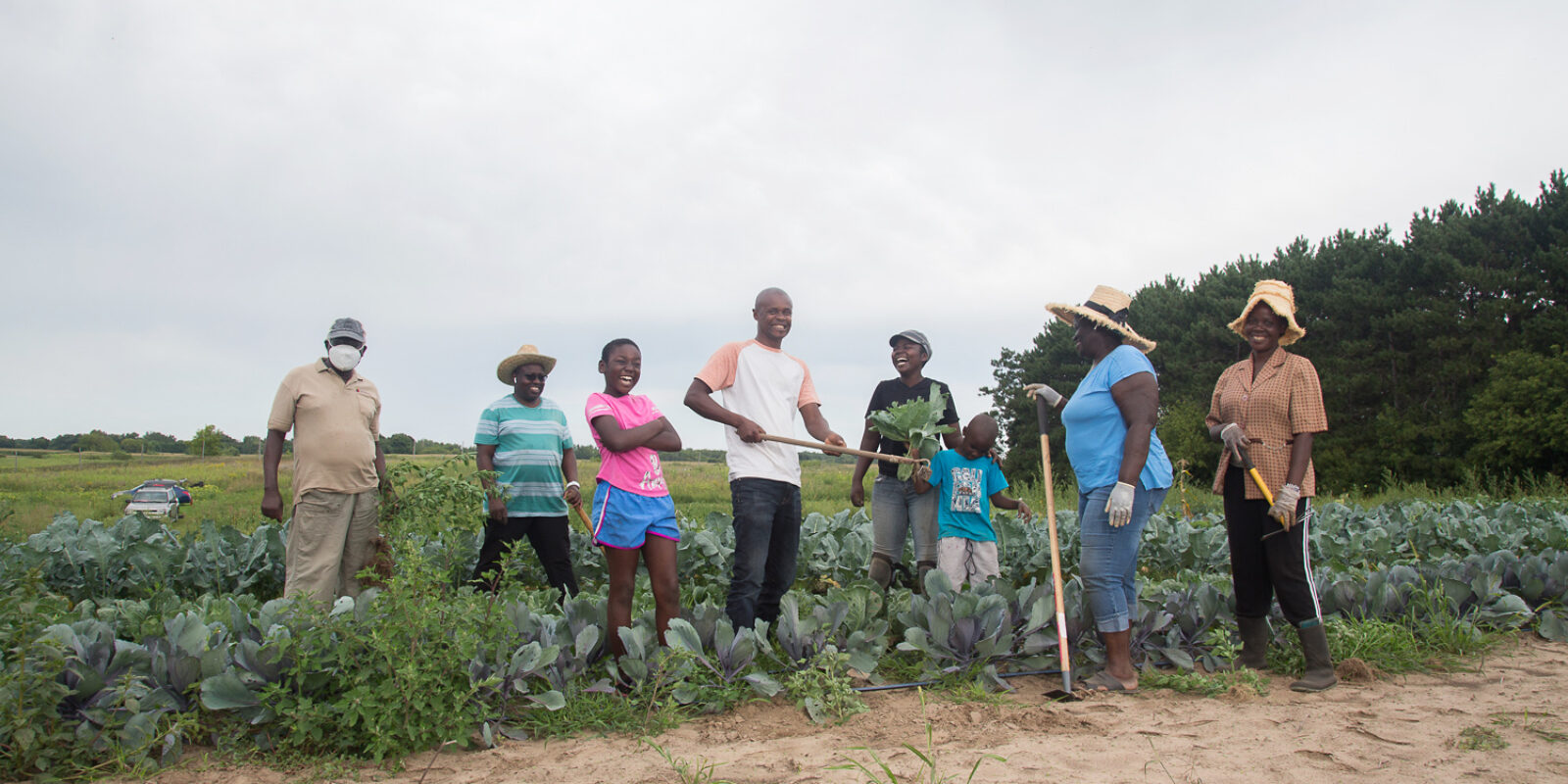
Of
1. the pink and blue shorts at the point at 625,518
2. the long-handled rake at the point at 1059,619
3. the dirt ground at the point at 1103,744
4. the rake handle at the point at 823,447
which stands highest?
the rake handle at the point at 823,447

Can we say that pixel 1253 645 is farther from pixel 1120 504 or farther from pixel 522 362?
pixel 522 362

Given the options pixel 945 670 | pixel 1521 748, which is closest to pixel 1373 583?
pixel 1521 748

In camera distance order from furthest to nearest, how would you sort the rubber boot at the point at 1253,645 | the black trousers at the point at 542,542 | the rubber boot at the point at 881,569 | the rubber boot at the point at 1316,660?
the rubber boot at the point at 881,569
the black trousers at the point at 542,542
the rubber boot at the point at 1253,645
the rubber boot at the point at 1316,660

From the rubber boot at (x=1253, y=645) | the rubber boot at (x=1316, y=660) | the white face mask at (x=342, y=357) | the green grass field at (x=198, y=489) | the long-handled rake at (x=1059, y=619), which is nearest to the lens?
the long-handled rake at (x=1059, y=619)

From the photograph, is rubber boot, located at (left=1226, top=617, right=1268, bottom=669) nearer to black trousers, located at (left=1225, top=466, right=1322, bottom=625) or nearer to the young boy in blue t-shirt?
black trousers, located at (left=1225, top=466, right=1322, bottom=625)

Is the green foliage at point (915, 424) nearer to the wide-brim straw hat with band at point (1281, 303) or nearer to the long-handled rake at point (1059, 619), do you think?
the long-handled rake at point (1059, 619)

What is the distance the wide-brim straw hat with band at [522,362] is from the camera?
17.3 feet

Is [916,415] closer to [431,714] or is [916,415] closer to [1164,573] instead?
[431,714]

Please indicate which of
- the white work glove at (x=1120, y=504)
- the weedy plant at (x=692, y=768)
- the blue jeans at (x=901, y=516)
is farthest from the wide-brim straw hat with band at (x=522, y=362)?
the white work glove at (x=1120, y=504)

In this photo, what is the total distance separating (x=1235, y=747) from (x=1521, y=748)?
1016 millimetres

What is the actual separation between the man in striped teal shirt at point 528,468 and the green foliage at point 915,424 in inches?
72.6

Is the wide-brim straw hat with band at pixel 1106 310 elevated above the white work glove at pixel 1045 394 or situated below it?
above

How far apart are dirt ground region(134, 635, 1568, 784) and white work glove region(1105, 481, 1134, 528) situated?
0.79 m

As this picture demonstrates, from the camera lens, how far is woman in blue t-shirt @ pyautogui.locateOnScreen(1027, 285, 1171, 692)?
3729mm
